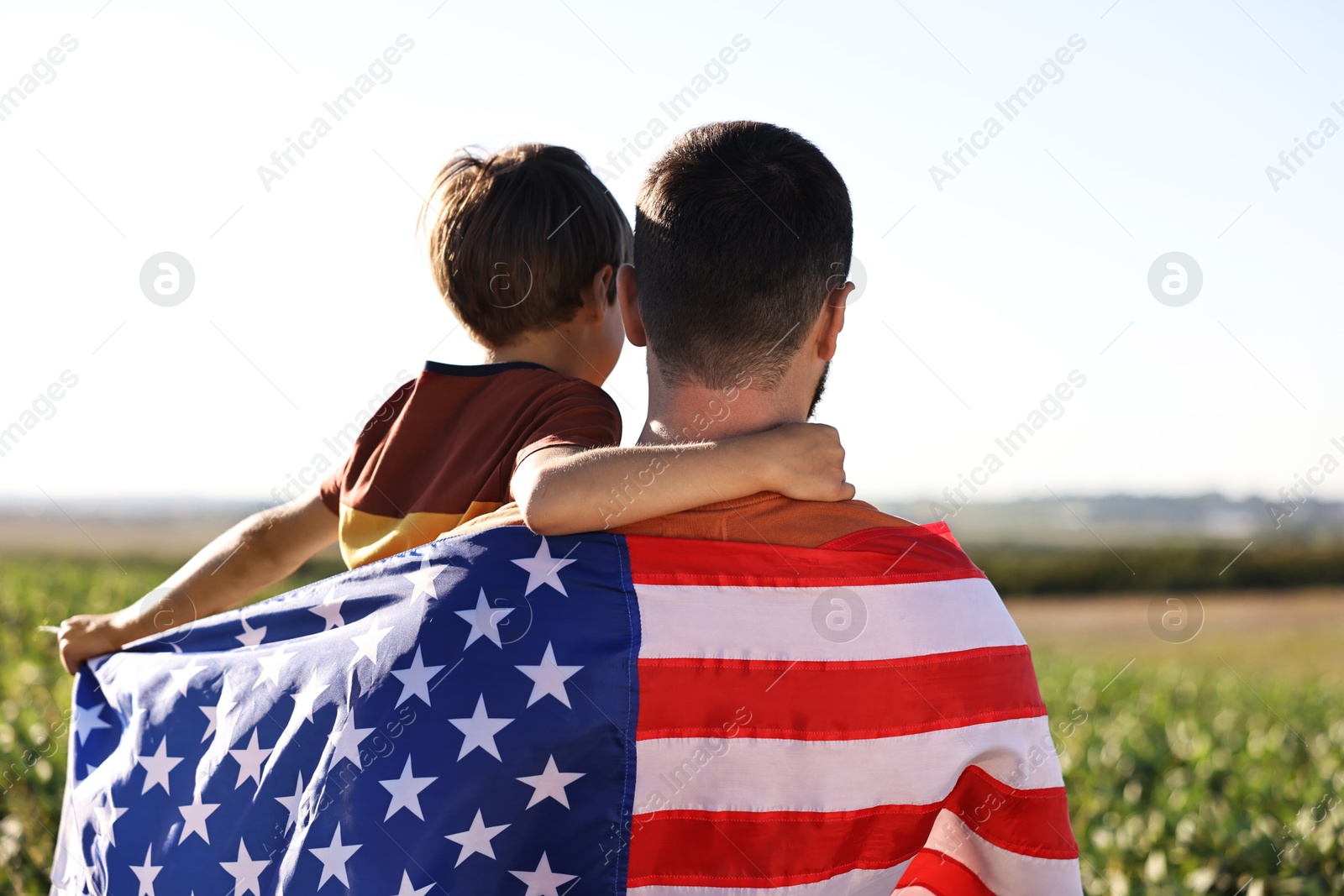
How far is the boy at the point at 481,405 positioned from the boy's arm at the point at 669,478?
40 mm

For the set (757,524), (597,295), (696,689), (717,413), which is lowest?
(696,689)

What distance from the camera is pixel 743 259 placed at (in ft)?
5.46

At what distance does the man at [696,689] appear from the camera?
5.08 feet

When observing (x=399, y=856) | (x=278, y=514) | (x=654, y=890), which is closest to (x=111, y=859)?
(x=278, y=514)

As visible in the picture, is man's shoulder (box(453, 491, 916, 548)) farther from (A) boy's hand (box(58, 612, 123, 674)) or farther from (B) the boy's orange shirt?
(A) boy's hand (box(58, 612, 123, 674))

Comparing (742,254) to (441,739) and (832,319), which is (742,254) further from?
Result: (441,739)

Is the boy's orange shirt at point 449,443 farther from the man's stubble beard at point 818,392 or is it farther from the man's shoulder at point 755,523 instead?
the man's stubble beard at point 818,392

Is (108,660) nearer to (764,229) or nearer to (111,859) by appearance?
(111,859)

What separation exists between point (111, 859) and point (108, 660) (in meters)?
0.49

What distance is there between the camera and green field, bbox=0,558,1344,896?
3.51 m

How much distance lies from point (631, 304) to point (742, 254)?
0.27m

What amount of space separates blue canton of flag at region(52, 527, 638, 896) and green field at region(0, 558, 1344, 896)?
273 cm

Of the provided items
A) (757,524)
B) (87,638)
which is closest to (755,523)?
(757,524)

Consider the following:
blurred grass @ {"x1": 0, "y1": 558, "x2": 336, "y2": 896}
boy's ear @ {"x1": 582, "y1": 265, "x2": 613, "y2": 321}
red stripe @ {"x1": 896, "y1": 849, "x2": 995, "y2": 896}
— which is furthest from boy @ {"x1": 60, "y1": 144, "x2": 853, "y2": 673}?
blurred grass @ {"x1": 0, "y1": 558, "x2": 336, "y2": 896}
